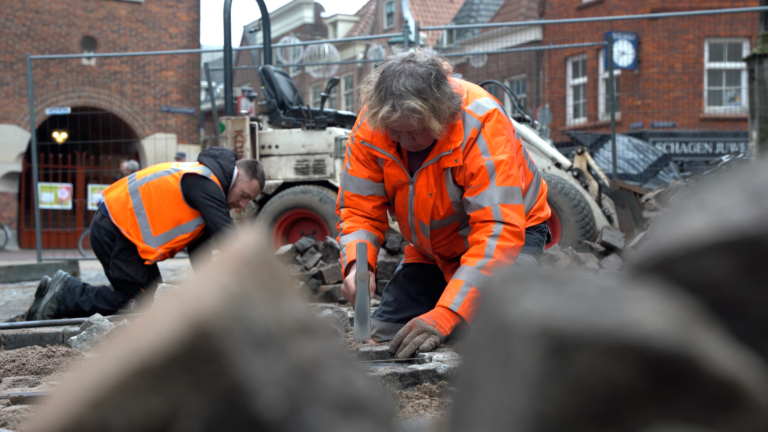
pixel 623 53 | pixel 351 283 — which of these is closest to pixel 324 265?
pixel 351 283

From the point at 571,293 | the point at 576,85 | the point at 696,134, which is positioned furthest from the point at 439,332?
the point at 696,134

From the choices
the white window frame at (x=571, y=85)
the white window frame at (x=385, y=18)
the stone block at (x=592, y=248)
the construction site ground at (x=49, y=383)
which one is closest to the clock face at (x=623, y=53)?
the white window frame at (x=571, y=85)

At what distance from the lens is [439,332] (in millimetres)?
2561

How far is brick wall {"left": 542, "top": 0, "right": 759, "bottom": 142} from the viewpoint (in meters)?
7.89

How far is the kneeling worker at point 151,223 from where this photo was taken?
169 inches

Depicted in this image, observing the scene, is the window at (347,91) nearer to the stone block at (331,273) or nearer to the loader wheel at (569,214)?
the loader wheel at (569,214)

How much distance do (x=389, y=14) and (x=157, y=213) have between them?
73.7 ft

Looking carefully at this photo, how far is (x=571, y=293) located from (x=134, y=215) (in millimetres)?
4022

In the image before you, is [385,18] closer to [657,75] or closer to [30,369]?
[657,75]

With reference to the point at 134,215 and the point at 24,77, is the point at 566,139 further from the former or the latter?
the point at 24,77

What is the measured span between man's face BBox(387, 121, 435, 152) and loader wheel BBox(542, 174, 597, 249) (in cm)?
368

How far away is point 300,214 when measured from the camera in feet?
23.4

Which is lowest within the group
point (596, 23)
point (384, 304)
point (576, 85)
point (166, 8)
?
point (384, 304)

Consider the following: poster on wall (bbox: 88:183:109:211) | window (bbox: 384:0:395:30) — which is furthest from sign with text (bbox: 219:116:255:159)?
window (bbox: 384:0:395:30)
